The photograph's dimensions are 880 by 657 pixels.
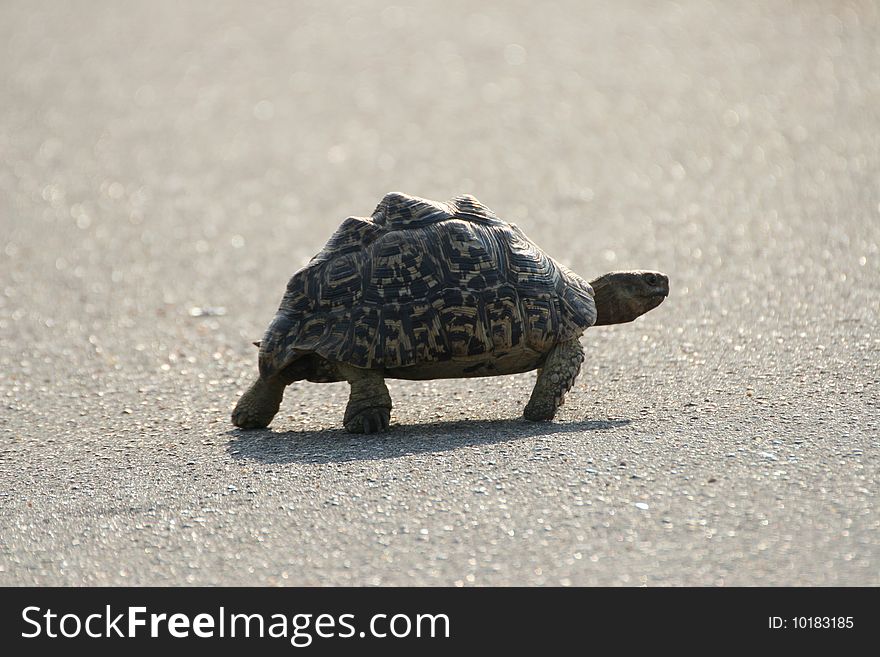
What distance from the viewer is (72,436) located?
21.1 feet

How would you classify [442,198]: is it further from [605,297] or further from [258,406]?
[258,406]

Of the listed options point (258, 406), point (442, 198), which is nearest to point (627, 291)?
point (258, 406)

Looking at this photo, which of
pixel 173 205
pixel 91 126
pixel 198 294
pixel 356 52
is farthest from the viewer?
pixel 356 52

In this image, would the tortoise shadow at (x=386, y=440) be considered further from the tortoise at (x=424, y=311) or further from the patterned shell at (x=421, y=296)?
the patterned shell at (x=421, y=296)

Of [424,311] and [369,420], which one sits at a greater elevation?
[424,311]

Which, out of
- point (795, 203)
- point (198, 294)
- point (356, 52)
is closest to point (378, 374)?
point (198, 294)

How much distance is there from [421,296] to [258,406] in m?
1.07

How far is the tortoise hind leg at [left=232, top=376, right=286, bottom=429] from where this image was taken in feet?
20.6

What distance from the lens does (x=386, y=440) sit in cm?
581
